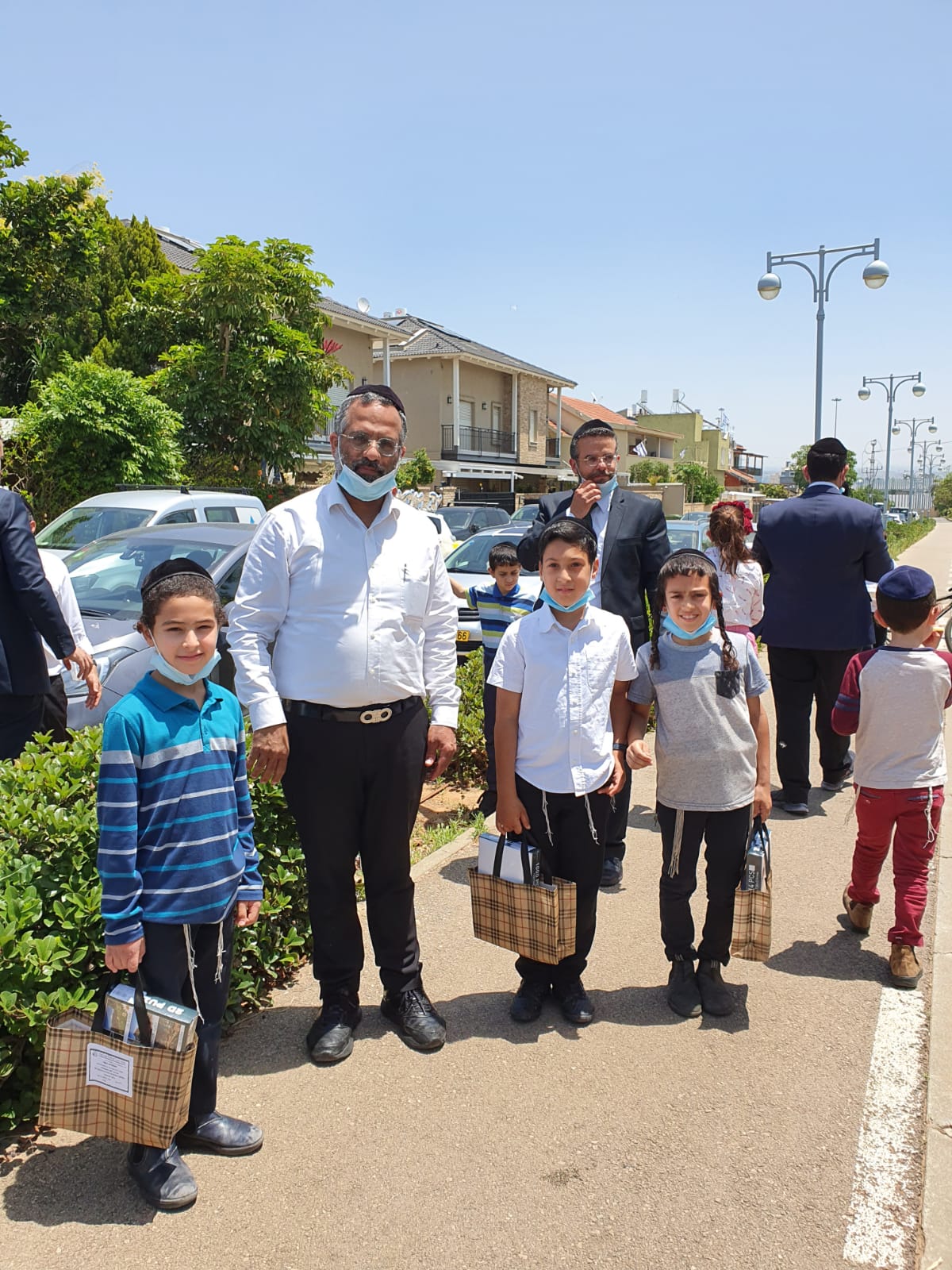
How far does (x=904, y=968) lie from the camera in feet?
12.2

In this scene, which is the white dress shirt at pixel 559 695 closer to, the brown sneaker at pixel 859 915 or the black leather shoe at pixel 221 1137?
the black leather shoe at pixel 221 1137

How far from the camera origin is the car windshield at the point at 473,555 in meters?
12.9

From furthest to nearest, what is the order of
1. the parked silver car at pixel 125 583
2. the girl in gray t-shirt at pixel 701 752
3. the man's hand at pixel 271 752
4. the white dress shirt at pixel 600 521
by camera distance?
the parked silver car at pixel 125 583, the white dress shirt at pixel 600 521, the girl in gray t-shirt at pixel 701 752, the man's hand at pixel 271 752

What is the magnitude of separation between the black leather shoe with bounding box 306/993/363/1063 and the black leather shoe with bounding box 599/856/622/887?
1.68m

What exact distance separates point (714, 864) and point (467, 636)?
5989mm

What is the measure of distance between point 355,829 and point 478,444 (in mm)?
33431

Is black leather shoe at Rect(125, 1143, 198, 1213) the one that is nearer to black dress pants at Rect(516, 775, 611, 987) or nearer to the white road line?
black dress pants at Rect(516, 775, 611, 987)

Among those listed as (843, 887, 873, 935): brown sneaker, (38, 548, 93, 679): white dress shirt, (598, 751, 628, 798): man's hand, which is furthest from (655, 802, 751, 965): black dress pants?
(38, 548, 93, 679): white dress shirt

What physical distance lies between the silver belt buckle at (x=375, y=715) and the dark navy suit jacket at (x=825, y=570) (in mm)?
3417

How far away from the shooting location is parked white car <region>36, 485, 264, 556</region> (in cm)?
924

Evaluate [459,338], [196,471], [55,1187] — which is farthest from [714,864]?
[459,338]

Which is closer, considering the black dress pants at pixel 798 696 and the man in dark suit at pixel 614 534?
the man in dark suit at pixel 614 534

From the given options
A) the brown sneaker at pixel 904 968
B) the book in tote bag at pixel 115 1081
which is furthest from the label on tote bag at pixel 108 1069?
the brown sneaker at pixel 904 968

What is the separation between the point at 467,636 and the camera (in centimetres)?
936
